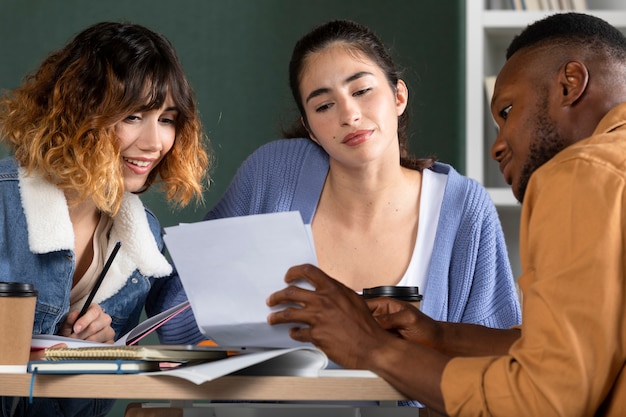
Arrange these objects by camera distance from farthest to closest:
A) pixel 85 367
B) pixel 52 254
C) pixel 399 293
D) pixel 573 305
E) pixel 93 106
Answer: pixel 93 106 < pixel 52 254 < pixel 399 293 < pixel 85 367 < pixel 573 305

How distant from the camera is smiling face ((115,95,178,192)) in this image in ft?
6.25

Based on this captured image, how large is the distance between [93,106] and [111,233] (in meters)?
0.28

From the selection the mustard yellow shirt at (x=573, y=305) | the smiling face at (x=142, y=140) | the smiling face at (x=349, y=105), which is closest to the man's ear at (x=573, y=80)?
the mustard yellow shirt at (x=573, y=305)

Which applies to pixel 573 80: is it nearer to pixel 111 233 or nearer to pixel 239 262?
pixel 239 262

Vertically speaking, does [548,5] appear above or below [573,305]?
above

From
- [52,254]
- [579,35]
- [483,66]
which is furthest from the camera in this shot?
[483,66]

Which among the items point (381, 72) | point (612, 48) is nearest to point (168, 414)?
point (612, 48)

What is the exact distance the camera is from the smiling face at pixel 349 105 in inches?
79.8

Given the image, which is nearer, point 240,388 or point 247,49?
point 240,388

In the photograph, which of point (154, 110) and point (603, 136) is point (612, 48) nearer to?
point (603, 136)

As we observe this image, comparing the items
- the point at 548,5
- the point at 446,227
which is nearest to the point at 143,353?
the point at 446,227

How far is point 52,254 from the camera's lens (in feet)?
5.76

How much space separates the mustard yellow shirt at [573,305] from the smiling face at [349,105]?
110cm

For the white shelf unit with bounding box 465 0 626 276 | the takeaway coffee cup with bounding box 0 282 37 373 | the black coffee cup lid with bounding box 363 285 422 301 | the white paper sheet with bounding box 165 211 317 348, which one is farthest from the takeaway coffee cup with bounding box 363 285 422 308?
the white shelf unit with bounding box 465 0 626 276
